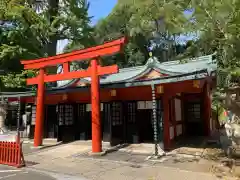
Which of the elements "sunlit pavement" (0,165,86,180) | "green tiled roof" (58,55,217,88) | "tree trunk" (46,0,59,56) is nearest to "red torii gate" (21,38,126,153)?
"green tiled roof" (58,55,217,88)

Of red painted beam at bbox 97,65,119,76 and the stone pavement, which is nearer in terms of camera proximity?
the stone pavement

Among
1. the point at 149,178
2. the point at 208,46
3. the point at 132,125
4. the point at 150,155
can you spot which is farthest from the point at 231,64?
the point at 132,125

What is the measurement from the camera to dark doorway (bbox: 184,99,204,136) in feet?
54.7

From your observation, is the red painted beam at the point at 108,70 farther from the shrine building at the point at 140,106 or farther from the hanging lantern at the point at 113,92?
the hanging lantern at the point at 113,92

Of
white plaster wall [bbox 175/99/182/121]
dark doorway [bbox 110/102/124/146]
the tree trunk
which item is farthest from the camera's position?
the tree trunk

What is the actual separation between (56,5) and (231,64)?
22.5 metres

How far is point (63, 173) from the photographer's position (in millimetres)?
8516

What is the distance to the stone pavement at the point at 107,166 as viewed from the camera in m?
7.84

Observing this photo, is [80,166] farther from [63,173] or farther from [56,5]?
[56,5]

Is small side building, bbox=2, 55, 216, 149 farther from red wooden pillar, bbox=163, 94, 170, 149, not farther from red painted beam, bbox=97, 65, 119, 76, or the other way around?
red painted beam, bbox=97, 65, 119, 76

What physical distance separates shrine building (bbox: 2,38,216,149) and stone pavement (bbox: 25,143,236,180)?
6.67 feet

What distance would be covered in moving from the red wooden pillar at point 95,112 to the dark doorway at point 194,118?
7568 mm

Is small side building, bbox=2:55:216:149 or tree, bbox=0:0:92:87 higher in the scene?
A: tree, bbox=0:0:92:87

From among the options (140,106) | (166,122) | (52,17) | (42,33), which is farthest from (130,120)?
(52,17)
